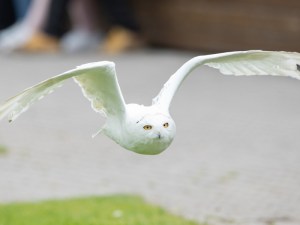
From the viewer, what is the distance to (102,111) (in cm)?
425

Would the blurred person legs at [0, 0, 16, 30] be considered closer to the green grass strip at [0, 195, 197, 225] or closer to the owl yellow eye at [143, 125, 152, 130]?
the green grass strip at [0, 195, 197, 225]

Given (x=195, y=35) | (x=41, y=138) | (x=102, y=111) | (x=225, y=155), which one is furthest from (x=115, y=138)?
(x=195, y=35)

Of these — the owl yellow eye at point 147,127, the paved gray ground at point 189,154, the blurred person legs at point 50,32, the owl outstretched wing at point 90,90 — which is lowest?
the paved gray ground at point 189,154

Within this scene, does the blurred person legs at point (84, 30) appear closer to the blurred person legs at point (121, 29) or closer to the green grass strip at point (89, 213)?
the blurred person legs at point (121, 29)

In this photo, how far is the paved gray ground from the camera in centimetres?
642

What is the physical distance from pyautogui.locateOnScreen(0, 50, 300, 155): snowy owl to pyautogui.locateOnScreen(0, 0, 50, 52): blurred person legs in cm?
798

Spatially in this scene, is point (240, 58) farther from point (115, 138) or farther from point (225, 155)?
point (225, 155)

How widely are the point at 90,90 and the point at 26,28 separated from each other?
8.34 m

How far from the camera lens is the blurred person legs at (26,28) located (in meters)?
12.1

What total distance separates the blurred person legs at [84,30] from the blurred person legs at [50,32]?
17 cm

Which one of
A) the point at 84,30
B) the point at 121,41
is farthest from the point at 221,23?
the point at 84,30

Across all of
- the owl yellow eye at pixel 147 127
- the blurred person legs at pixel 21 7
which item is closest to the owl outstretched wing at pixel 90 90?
the owl yellow eye at pixel 147 127

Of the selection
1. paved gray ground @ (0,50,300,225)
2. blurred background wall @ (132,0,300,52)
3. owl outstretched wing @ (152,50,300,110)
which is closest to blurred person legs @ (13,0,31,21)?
blurred background wall @ (132,0,300,52)

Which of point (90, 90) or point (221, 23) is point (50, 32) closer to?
point (221, 23)
